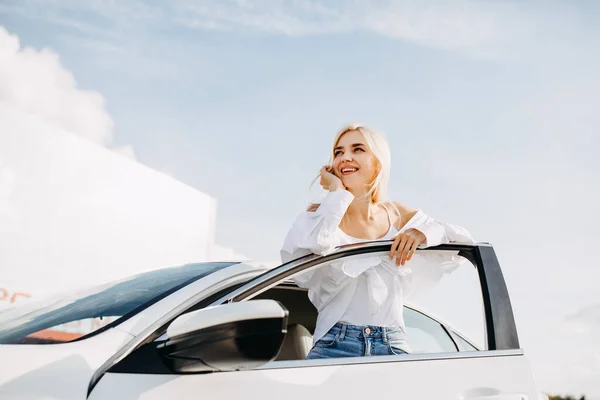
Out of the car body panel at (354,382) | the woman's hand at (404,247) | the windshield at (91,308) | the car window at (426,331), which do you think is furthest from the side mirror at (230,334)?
the car window at (426,331)

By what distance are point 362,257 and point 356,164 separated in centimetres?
51

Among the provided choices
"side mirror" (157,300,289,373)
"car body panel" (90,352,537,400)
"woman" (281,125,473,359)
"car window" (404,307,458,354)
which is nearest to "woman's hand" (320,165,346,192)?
"woman" (281,125,473,359)

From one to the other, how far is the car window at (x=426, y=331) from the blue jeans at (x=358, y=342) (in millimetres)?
563

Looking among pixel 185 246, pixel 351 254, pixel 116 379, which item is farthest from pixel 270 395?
pixel 185 246

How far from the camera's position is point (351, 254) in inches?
80.0

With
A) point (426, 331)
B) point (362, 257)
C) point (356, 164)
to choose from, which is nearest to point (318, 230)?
point (362, 257)

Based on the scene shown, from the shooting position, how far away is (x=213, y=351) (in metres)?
1.38

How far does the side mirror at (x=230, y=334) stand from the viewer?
1356 mm

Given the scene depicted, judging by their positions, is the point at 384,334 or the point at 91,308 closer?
the point at 91,308

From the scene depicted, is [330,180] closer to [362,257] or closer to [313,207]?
[313,207]

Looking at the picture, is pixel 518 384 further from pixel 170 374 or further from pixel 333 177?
pixel 170 374

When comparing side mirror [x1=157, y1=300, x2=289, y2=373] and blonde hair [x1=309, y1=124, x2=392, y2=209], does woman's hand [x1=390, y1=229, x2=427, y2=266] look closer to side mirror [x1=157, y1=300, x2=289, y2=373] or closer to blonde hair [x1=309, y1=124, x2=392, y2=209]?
blonde hair [x1=309, y1=124, x2=392, y2=209]

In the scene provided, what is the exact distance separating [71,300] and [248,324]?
98 cm

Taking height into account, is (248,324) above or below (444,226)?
below
